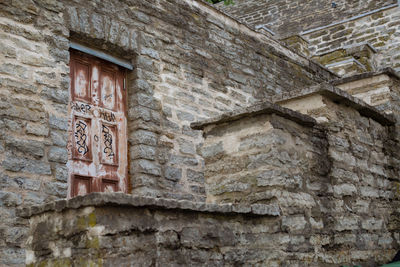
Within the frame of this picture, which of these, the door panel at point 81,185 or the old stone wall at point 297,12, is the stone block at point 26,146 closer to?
the door panel at point 81,185

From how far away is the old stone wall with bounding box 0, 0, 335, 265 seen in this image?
4.14 m

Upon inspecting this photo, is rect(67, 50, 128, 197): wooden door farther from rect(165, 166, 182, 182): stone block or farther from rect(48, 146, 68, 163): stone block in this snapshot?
rect(165, 166, 182, 182): stone block

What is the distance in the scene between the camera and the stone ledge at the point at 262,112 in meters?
3.34

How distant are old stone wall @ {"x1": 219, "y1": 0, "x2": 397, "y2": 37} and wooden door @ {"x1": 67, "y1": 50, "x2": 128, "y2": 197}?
23.1 ft

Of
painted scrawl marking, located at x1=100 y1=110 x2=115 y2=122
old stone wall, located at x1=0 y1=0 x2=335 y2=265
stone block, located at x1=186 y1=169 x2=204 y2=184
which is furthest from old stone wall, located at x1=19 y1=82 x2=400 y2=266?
stone block, located at x1=186 y1=169 x2=204 y2=184

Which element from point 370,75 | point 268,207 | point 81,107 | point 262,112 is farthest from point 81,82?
point 370,75

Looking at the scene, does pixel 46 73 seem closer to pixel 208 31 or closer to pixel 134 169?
pixel 134 169

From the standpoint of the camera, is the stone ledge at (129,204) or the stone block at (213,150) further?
the stone block at (213,150)

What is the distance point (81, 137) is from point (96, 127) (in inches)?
9.2

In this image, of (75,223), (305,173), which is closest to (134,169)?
(305,173)

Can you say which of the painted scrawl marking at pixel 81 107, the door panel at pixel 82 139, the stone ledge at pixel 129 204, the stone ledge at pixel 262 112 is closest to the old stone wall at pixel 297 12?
the painted scrawl marking at pixel 81 107

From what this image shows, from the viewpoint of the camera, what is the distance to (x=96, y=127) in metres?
5.02

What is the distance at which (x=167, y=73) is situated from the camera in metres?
5.74

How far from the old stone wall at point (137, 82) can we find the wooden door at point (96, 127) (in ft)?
0.39
